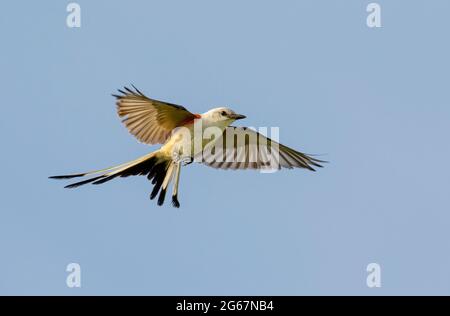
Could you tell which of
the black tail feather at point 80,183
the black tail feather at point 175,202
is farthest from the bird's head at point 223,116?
the black tail feather at point 80,183

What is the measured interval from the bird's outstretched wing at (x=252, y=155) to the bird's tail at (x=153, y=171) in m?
1.10

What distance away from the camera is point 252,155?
37.2 ft

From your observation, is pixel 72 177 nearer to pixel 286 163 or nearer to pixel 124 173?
pixel 124 173

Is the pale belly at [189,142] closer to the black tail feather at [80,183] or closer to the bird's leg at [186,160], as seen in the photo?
the bird's leg at [186,160]

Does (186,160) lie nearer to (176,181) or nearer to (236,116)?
(176,181)

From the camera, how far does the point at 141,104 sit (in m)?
10.1

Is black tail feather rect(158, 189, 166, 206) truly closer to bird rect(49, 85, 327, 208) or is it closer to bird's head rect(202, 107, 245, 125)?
bird rect(49, 85, 327, 208)

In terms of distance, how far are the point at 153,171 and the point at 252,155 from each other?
1964 mm

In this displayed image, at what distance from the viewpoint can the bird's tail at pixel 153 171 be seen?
9.55m

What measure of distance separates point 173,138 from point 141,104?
0.58 m

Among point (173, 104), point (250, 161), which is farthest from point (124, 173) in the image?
point (250, 161)

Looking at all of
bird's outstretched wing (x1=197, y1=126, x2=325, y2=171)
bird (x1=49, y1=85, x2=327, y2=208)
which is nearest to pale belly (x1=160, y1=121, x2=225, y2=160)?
bird (x1=49, y1=85, x2=327, y2=208)

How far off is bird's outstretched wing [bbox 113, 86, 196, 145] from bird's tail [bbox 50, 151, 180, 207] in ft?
1.45
